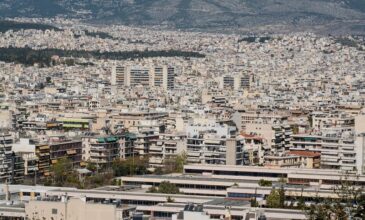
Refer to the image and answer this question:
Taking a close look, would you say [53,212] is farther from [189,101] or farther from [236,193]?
[189,101]

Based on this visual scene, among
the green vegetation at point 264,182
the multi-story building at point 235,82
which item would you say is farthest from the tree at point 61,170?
the multi-story building at point 235,82

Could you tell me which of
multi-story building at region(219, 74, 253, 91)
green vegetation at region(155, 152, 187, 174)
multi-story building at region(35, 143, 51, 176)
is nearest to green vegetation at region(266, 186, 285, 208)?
green vegetation at region(155, 152, 187, 174)

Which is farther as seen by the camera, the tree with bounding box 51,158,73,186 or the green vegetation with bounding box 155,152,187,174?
the green vegetation with bounding box 155,152,187,174

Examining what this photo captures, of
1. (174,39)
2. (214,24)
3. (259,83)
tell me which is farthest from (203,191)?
(214,24)

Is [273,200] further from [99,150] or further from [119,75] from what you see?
[119,75]

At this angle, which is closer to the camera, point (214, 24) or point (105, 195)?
point (105, 195)

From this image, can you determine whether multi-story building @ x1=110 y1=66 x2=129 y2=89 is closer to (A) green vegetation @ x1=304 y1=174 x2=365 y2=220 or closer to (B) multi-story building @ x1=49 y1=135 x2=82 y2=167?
(B) multi-story building @ x1=49 y1=135 x2=82 y2=167

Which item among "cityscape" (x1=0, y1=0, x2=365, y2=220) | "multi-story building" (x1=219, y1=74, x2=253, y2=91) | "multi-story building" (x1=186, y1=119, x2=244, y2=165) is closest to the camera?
"cityscape" (x1=0, y1=0, x2=365, y2=220)

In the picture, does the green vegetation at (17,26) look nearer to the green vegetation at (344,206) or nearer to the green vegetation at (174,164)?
the green vegetation at (174,164)
